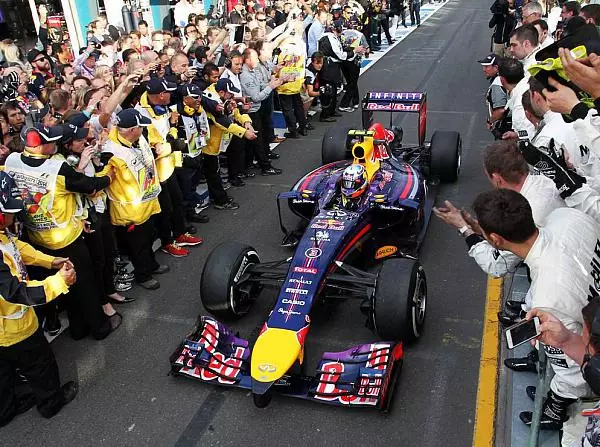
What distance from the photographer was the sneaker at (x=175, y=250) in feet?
23.1

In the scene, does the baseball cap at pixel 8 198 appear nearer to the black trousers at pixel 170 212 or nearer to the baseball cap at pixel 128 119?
the baseball cap at pixel 128 119

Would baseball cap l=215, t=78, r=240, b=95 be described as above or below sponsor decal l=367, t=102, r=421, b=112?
above

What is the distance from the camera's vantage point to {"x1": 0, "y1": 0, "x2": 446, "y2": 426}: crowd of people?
446 cm

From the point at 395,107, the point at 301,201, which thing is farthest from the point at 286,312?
the point at 395,107

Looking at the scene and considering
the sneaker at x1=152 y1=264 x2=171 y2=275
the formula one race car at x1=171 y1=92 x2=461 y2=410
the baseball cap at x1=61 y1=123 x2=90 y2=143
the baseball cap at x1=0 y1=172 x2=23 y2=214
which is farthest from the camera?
the sneaker at x1=152 y1=264 x2=171 y2=275

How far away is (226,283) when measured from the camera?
5293mm

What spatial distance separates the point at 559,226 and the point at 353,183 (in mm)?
2932

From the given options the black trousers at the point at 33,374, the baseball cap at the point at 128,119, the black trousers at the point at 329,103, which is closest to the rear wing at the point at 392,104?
the black trousers at the point at 329,103

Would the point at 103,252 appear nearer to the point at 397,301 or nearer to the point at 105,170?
the point at 105,170

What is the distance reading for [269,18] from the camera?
1741cm

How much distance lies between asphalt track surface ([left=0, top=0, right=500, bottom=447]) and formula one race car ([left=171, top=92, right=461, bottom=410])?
0.61 feet

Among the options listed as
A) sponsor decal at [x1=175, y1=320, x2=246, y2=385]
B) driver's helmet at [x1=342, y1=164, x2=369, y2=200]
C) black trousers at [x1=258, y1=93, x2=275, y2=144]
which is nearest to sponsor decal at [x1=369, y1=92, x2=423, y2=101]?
black trousers at [x1=258, y1=93, x2=275, y2=144]

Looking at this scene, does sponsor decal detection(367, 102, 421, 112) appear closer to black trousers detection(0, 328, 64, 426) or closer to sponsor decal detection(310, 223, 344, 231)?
sponsor decal detection(310, 223, 344, 231)

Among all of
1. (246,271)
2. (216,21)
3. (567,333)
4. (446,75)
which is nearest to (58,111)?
(246,271)
